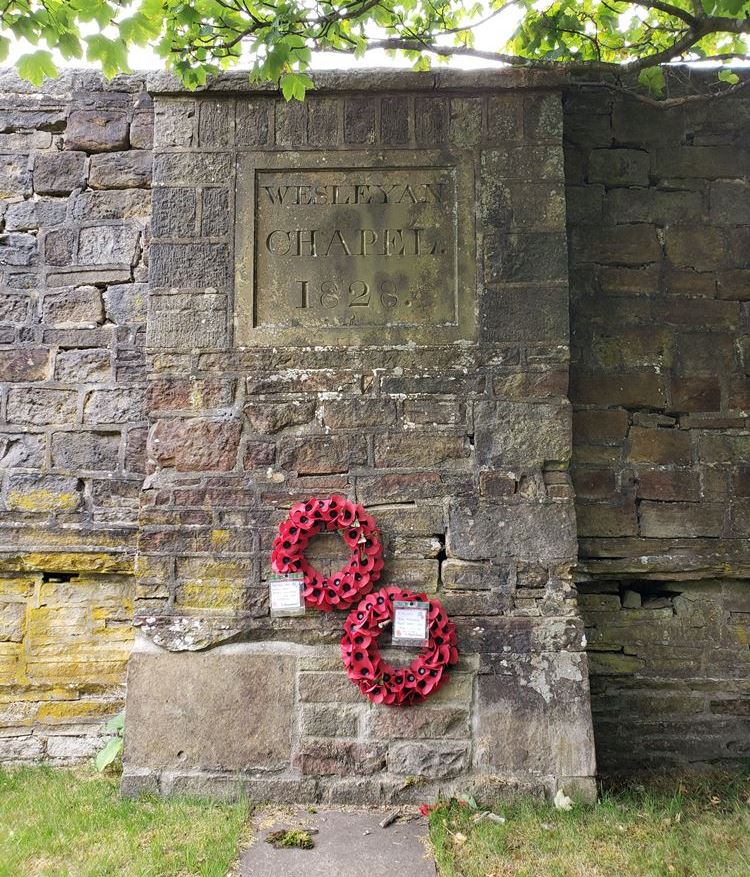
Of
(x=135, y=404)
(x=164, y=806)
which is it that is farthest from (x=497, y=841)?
(x=135, y=404)

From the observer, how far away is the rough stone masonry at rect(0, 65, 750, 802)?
311 cm

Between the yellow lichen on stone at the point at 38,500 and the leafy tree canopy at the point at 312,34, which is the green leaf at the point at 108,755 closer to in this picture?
the yellow lichen on stone at the point at 38,500

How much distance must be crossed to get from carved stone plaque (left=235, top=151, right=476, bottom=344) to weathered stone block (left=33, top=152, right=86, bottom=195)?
1.14 metres

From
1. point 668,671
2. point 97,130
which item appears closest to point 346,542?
point 668,671

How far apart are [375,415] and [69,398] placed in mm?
1692

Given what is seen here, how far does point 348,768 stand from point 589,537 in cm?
158

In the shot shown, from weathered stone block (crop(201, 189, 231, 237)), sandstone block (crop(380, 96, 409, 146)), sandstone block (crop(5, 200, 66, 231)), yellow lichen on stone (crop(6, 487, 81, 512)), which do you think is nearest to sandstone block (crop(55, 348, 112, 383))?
yellow lichen on stone (crop(6, 487, 81, 512))

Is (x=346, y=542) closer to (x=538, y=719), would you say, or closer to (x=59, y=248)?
(x=538, y=719)

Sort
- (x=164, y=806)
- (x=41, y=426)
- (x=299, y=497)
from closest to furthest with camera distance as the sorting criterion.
Answer: (x=164, y=806), (x=299, y=497), (x=41, y=426)

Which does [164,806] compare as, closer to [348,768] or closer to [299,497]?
[348,768]

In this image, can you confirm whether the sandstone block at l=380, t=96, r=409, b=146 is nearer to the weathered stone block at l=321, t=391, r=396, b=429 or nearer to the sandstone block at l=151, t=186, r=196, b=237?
the sandstone block at l=151, t=186, r=196, b=237

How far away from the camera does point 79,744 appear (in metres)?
3.69

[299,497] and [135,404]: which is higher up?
[135,404]

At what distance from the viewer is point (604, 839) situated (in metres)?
2.70
